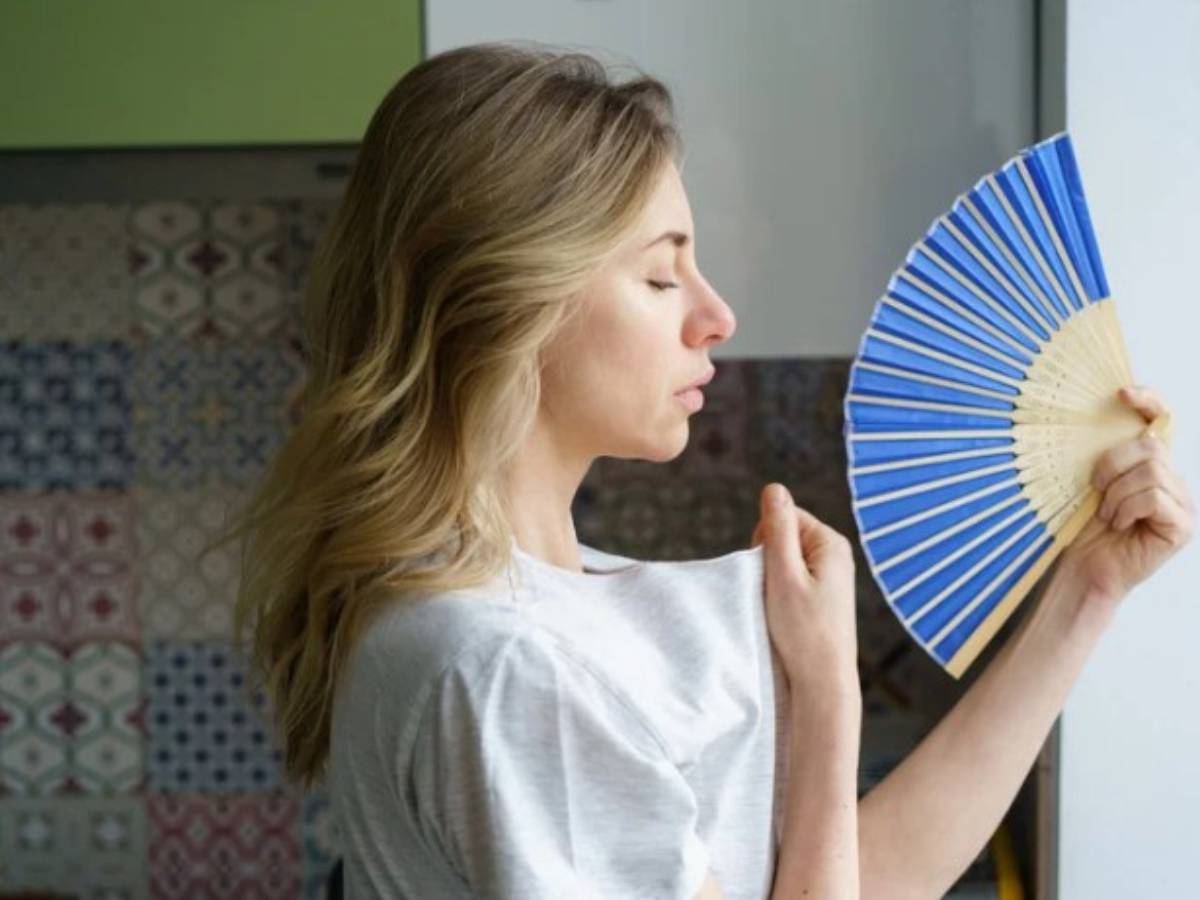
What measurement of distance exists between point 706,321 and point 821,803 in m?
0.31

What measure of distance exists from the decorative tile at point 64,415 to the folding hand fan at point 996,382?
4.17 ft

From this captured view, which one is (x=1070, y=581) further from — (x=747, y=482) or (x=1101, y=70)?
(x=747, y=482)

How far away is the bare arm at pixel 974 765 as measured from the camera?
1.21 metres

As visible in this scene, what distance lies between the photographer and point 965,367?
1275 mm

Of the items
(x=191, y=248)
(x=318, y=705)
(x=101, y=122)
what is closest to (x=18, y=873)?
(x=191, y=248)

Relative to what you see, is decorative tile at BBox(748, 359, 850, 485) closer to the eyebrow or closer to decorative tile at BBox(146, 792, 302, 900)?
decorative tile at BBox(146, 792, 302, 900)

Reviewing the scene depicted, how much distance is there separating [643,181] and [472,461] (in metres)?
0.20

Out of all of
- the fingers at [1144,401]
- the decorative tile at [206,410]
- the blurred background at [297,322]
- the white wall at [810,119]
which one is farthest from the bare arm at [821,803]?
the decorative tile at [206,410]

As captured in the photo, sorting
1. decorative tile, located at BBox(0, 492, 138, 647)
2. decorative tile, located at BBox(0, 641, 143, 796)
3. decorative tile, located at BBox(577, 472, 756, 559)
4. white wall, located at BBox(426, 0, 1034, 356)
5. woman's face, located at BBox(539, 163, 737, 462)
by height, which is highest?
white wall, located at BBox(426, 0, 1034, 356)

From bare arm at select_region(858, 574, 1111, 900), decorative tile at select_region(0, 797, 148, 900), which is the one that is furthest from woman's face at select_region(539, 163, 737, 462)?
decorative tile at select_region(0, 797, 148, 900)

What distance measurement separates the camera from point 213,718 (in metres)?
2.24

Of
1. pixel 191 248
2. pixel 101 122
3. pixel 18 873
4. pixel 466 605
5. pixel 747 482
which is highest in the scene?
pixel 101 122

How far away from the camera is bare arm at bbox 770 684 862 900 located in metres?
1.02

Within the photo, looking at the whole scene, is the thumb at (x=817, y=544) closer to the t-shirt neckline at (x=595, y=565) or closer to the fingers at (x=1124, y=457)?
the t-shirt neckline at (x=595, y=565)
